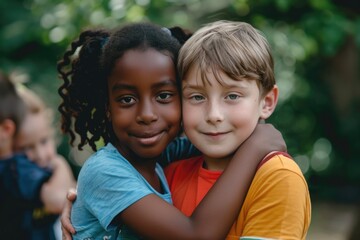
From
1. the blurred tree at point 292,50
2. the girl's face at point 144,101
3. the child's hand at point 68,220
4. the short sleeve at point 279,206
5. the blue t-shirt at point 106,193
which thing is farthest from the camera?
the blurred tree at point 292,50

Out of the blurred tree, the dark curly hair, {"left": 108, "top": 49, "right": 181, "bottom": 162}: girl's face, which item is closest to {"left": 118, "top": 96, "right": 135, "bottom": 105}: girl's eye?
{"left": 108, "top": 49, "right": 181, "bottom": 162}: girl's face

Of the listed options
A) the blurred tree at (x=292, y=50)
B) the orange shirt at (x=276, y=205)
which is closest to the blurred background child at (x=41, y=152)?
the blurred tree at (x=292, y=50)

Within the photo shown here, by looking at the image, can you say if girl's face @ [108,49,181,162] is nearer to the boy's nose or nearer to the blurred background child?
the boy's nose

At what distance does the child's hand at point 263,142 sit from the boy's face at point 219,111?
1.1 inches

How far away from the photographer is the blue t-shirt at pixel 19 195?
4.26m

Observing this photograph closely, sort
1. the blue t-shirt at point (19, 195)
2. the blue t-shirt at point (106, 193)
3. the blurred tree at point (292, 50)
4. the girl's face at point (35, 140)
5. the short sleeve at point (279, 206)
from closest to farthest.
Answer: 1. the short sleeve at point (279, 206)
2. the blue t-shirt at point (106, 193)
3. the blue t-shirt at point (19, 195)
4. the girl's face at point (35, 140)
5. the blurred tree at point (292, 50)

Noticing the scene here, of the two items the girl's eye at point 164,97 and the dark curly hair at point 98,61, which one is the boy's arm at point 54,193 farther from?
the girl's eye at point 164,97

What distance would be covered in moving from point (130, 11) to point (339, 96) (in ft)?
18.6

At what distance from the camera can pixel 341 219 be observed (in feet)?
29.8

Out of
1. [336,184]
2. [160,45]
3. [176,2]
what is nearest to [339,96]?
[336,184]

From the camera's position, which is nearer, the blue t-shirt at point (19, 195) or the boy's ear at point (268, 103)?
the boy's ear at point (268, 103)

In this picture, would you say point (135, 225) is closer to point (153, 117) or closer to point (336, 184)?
point (153, 117)

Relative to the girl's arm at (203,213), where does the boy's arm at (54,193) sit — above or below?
below

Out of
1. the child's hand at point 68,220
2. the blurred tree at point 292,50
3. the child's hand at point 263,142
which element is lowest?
the blurred tree at point 292,50
